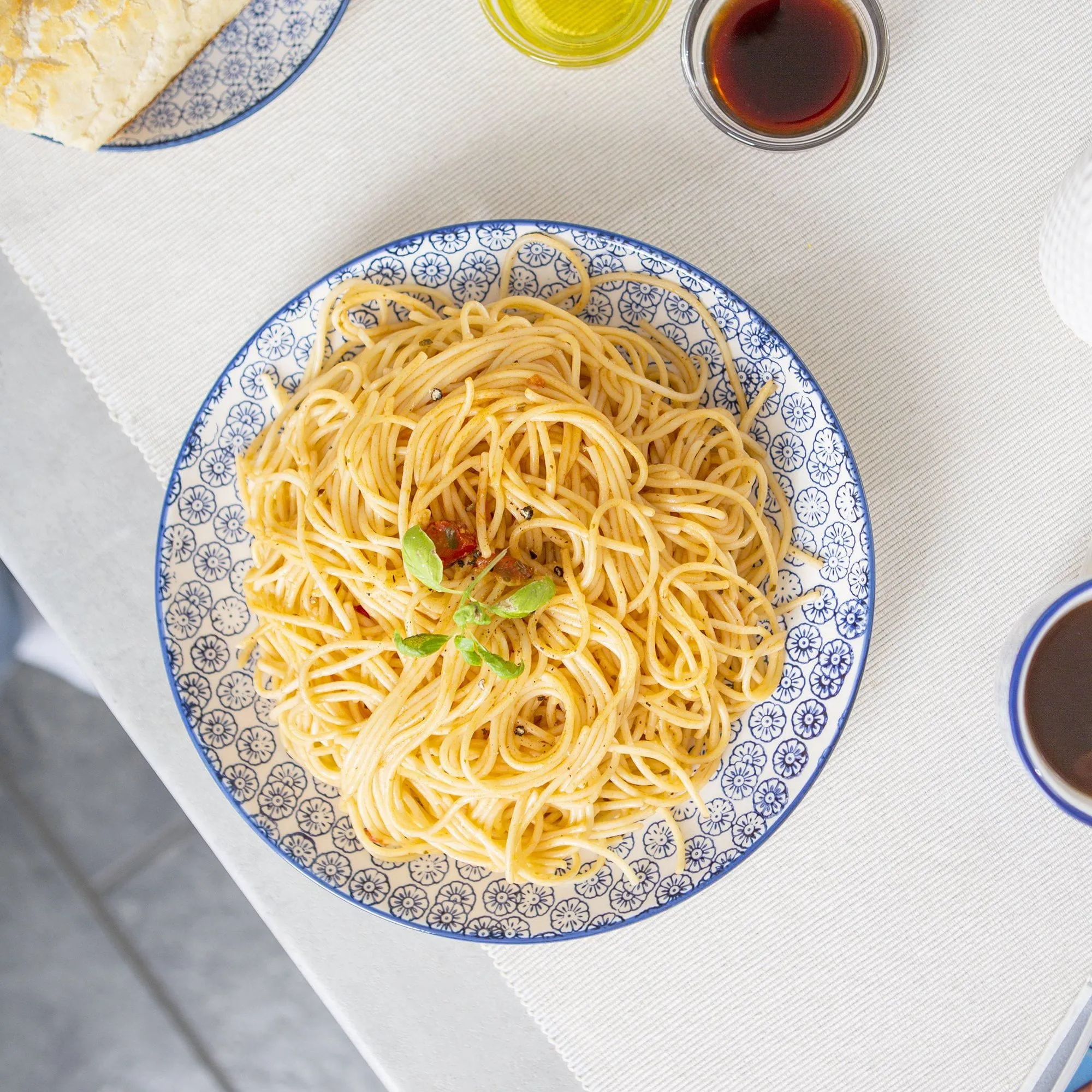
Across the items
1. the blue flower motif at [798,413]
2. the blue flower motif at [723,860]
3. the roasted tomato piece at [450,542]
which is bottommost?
the blue flower motif at [723,860]

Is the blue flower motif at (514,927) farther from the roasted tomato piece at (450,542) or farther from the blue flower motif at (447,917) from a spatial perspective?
the roasted tomato piece at (450,542)

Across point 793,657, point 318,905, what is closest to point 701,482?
point 793,657

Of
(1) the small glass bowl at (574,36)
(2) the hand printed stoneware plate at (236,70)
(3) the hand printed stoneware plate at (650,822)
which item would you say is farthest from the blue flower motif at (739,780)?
(2) the hand printed stoneware plate at (236,70)

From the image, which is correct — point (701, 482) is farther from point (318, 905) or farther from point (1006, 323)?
point (318, 905)

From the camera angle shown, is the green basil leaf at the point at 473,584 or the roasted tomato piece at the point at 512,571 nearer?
the green basil leaf at the point at 473,584

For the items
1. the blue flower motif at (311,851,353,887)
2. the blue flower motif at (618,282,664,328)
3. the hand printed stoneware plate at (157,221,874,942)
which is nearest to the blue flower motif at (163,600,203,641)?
the hand printed stoneware plate at (157,221,874,942)

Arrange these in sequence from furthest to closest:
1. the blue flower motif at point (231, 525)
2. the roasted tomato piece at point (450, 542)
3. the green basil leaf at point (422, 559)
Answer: the blue flower motif at point (231, 525), the roasted tomato piece at point (450, 542), the green basil leaf at point (422, 559)

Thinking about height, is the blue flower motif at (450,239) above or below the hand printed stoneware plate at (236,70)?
below
